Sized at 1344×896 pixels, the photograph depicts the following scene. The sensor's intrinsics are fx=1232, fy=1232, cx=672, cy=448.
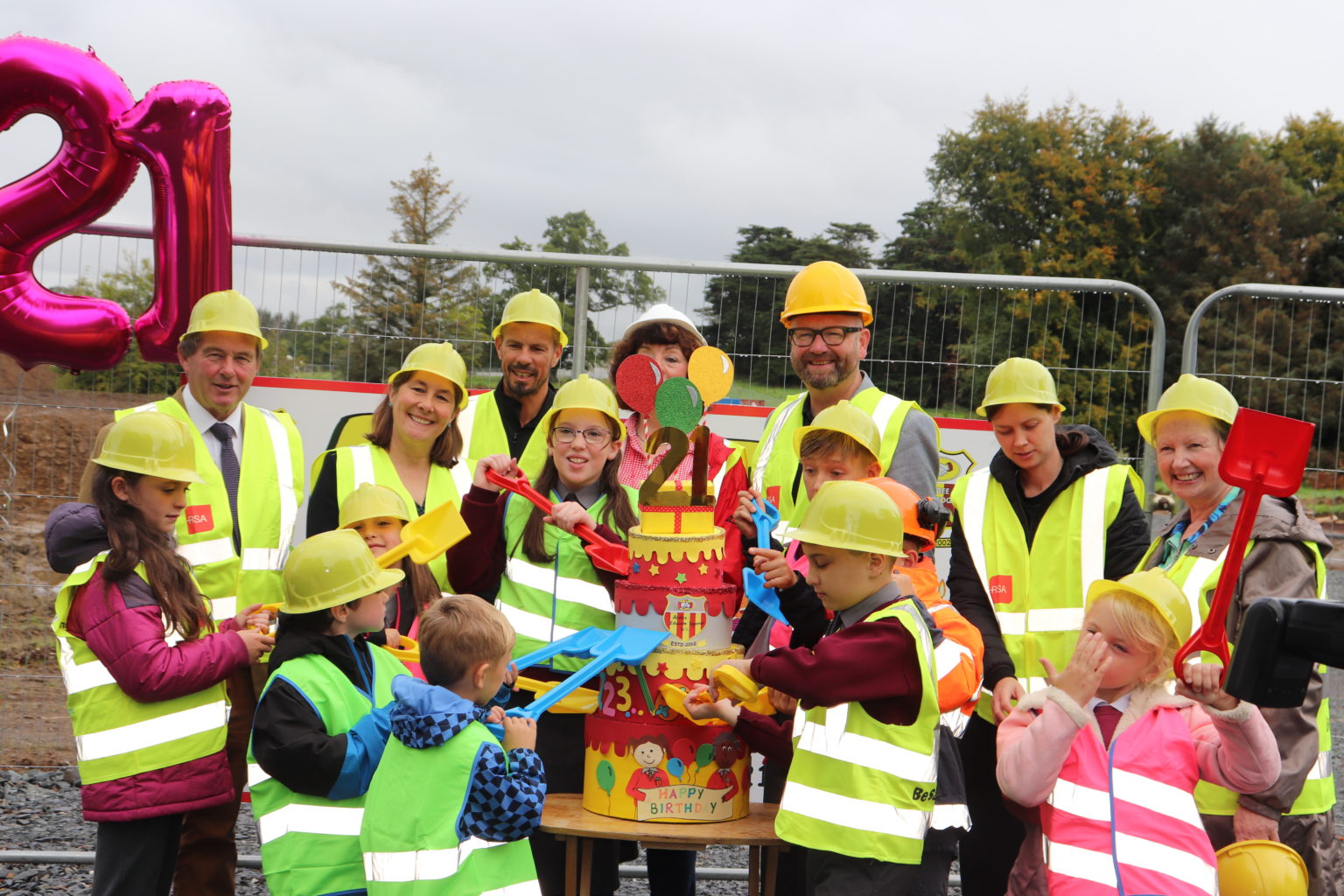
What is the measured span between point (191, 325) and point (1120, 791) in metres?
3.55

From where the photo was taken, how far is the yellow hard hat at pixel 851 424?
3.74 m

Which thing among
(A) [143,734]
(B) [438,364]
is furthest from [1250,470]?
(A) [143,734]

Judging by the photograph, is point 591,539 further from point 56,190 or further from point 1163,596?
point 56,190

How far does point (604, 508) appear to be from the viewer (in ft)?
13.5

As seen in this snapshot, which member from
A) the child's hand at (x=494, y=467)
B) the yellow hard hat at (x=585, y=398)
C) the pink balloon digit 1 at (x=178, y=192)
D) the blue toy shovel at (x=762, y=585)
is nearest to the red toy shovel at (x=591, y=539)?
the child's hand at (x=494, y=467)

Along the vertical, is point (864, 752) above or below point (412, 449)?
below

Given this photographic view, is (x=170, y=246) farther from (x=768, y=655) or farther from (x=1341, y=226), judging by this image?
(x=1341, y=226)

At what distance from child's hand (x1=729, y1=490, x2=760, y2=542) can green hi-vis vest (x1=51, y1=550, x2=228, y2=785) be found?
1.77m

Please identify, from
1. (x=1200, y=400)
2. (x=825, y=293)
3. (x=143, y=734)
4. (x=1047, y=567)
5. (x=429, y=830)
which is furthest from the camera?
A: (x=825, y=293)

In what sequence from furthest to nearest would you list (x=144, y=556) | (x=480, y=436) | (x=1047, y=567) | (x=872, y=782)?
(x=480, y=436) → (x=1047, y=567) → (x=144, y=556) → (x=872, y=782)

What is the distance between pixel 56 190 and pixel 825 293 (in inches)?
137

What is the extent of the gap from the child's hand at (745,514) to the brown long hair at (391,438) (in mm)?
1263

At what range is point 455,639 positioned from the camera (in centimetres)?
305

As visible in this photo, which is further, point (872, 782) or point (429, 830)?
point (872, 782)
